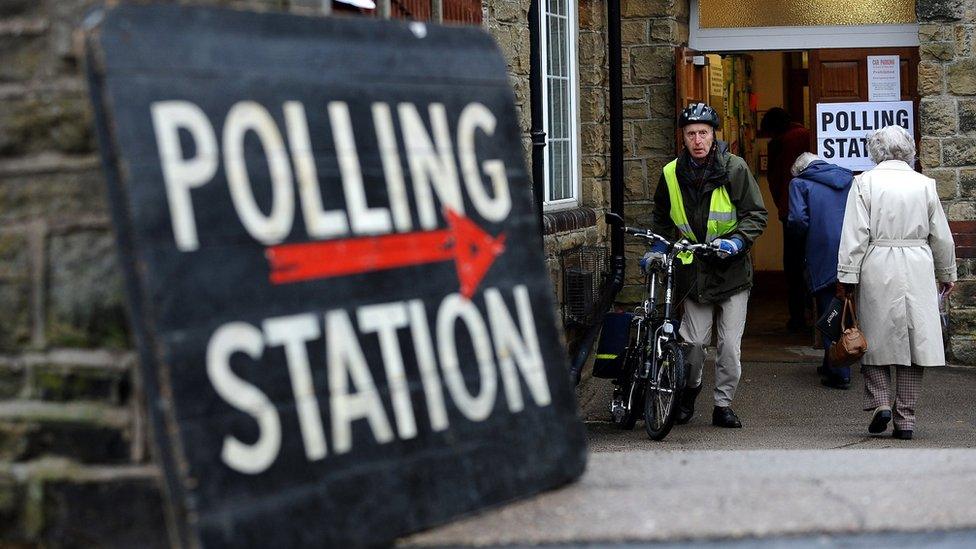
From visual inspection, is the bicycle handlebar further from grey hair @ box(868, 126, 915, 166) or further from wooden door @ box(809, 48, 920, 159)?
wooden door @ box(809, 48, 920, 159)

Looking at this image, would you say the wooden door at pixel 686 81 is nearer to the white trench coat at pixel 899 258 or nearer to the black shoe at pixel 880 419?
the white trench coat at pixel 899 258

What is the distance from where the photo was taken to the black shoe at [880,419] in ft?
26.9

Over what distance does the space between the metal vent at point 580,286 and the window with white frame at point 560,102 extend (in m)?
0.42

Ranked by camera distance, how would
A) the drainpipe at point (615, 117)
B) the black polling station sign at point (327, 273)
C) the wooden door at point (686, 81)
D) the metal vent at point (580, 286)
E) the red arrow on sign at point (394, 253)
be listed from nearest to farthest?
the black polling station sign at point (327, 273) < the red arrow on sign at point (394, 253) < the metal vent at point (580, 286) < the drainpipe at point (615, 117) < the wooden door at point (686, 81)

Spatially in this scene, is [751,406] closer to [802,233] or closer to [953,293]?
[802,233]

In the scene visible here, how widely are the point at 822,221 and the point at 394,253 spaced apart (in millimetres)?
7102

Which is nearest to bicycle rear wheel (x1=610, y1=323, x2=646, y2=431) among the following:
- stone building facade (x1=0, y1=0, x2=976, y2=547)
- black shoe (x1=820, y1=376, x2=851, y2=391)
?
black shoe (x1=820, y1=376, x2=851, y2=391)

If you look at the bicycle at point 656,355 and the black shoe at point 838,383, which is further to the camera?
the black shoe at point 838,383

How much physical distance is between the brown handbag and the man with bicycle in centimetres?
56

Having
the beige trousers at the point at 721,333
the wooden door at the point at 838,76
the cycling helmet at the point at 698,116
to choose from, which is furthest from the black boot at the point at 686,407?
the wooden door at the point at 838,76

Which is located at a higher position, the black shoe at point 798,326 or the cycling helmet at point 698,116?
the cycling helmet at point 698,116

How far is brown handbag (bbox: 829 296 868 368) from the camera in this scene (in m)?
8.12

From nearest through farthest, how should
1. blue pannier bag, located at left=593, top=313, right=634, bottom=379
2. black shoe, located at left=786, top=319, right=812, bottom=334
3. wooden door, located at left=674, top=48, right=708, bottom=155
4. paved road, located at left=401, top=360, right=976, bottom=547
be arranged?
paved road, located at left=401, top=360, right=976, bottom=547 < blue pannier bag, located at left=593, top=313, right=634, bottom=379 < wooden door, located at left=674, top=48, right=708, bottom=155 < black shoe, located at left=786, top=319, right=812, bottom=334

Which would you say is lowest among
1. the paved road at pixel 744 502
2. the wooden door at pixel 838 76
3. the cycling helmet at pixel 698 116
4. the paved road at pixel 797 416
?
the paved road at pixel 797 416
